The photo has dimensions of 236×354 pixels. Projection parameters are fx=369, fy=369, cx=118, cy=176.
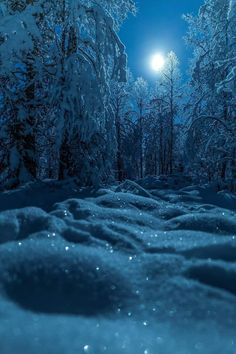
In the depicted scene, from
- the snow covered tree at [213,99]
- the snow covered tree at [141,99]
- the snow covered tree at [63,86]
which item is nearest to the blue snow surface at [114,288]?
the snow covered tree at [63,86]

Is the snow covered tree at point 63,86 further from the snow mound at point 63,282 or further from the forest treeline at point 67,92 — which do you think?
the snow mound at point 63,282

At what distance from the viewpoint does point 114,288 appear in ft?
6.26

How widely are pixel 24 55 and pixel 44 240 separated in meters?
5.74

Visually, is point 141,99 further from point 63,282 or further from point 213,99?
point 63,282

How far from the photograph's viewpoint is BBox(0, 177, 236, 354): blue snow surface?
1.50m

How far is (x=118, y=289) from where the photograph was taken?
1901 millimetres

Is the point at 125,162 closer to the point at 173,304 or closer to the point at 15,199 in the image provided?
the point at 15,199

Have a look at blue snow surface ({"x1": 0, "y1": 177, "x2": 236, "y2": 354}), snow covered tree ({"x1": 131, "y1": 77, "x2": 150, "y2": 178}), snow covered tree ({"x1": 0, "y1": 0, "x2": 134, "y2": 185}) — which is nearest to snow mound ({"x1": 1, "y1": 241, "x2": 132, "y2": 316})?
blue snow surface ({"x1": 0, "y1": 177, "x2": 236, "y2": 354})

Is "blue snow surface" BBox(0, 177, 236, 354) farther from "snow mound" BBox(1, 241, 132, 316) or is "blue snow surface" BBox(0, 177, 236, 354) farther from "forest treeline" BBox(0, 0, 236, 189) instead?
"forest treeline" BBox(0, 0, 236, 189)

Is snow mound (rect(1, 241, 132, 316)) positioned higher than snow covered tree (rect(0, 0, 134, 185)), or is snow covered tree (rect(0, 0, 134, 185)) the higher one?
snow covered tree (rect(0, 0, 134, 185))

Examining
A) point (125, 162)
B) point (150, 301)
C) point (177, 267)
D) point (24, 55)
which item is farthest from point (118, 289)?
point (125, 162)

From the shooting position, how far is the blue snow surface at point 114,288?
1497 mm

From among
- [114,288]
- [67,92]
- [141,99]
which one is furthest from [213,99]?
[141,99]

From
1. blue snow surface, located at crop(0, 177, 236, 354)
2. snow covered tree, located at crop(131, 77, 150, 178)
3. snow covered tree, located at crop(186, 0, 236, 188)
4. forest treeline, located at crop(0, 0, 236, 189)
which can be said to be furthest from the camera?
snow covered tree, located at crop(131, 77, 150, 178)
